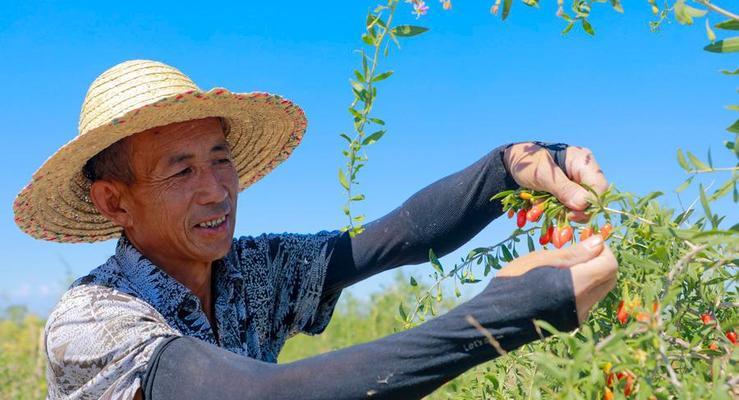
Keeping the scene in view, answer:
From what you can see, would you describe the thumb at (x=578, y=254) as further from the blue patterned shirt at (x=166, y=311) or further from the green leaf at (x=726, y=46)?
the blue patterned shirt at (x=166, y=311)

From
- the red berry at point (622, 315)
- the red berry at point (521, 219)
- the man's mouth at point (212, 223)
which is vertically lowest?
the red berry at point (622, 315)

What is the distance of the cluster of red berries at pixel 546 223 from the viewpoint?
1.58 meters

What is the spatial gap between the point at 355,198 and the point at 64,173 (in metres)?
0.91

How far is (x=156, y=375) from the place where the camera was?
71.1 inches

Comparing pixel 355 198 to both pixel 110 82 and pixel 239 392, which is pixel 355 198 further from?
pixel 110 82

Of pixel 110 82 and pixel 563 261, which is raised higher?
pixel 110 82

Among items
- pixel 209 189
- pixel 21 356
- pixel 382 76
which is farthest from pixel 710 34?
pixel 21 356

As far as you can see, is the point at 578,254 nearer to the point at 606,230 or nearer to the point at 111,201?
the point at 606,230

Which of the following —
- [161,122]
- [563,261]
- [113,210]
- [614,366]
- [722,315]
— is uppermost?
[161,122]

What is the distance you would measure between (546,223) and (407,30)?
0.50 m

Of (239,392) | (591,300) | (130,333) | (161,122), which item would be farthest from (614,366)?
(161,122)

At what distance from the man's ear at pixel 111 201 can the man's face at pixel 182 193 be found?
1.1 inches

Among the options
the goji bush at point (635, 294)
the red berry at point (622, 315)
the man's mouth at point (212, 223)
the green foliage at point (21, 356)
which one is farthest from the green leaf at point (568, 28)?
the green foliage at point (21, 356)

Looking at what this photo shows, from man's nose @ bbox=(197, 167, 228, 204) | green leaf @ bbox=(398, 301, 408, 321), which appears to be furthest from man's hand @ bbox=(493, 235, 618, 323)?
man's nose @ bbox=(197, 167, 228, 204)
